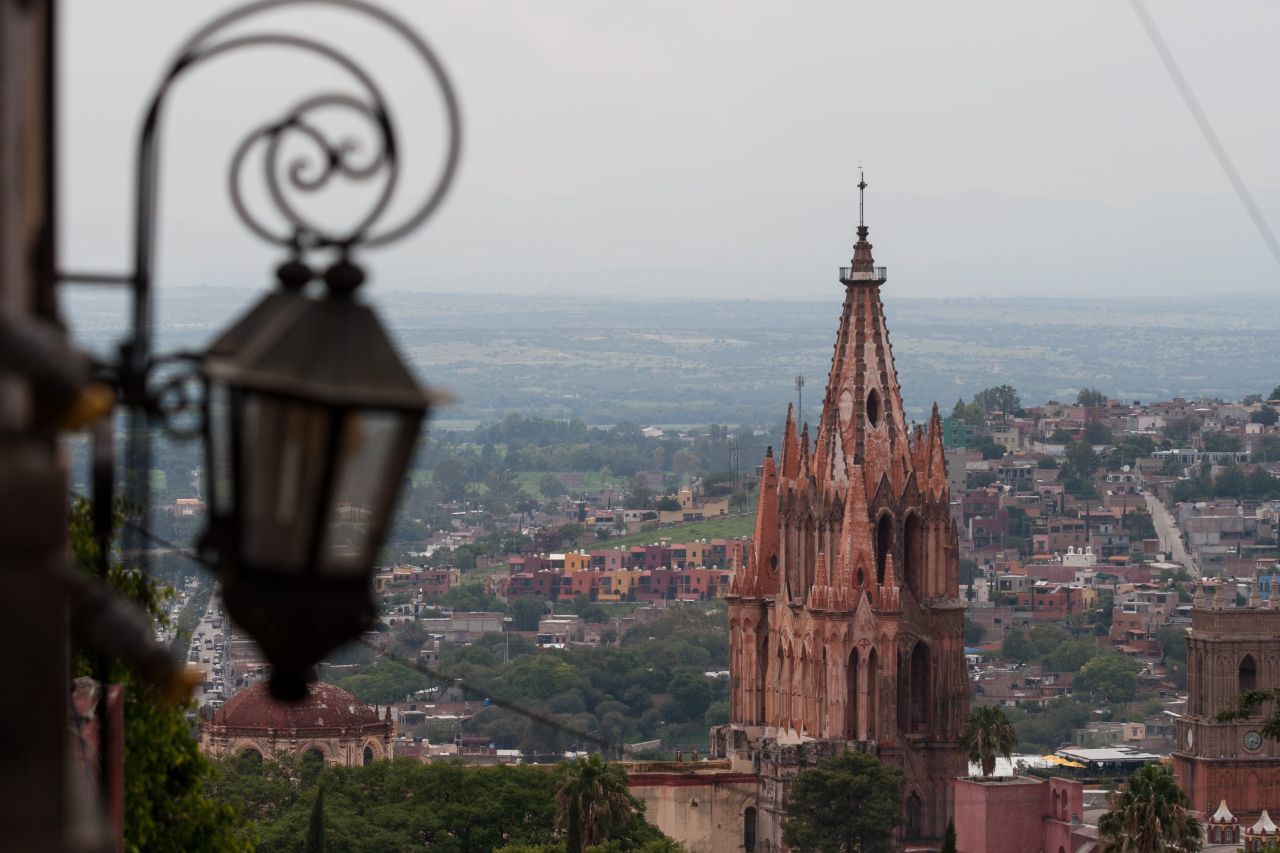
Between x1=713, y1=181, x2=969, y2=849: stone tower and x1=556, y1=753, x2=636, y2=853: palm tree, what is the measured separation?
5.90 metres

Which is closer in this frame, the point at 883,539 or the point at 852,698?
the point at 852,698

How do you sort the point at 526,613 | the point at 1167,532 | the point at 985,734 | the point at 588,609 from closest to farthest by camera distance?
the point at 985,734, the point at 526,613, the point at 588,609, the point at 1167,532

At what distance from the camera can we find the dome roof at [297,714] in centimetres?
7325

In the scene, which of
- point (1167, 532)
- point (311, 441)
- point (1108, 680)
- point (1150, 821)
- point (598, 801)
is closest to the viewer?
point (311, 441)

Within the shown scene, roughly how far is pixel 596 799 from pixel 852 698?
26.0 ft

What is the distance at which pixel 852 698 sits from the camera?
5900 cm

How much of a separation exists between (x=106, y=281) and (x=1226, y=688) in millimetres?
65190

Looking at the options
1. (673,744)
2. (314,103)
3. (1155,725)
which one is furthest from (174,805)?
(1155,725)

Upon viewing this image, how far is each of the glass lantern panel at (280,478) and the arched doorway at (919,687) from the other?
54.0m

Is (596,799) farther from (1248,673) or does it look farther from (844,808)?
(1248,673)

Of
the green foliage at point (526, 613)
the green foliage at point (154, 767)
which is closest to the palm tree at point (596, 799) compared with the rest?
the green foliage at point (154, 767)

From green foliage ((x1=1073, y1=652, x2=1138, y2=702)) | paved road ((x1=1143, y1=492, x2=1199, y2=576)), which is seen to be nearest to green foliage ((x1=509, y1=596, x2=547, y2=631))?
green foliage ((x1=1073, y1=652, x2=1138, y2=702))

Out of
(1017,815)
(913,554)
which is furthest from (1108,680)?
(1017,815)

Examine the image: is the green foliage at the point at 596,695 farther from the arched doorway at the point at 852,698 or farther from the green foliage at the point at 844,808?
the green foliage at the point at 844,808
